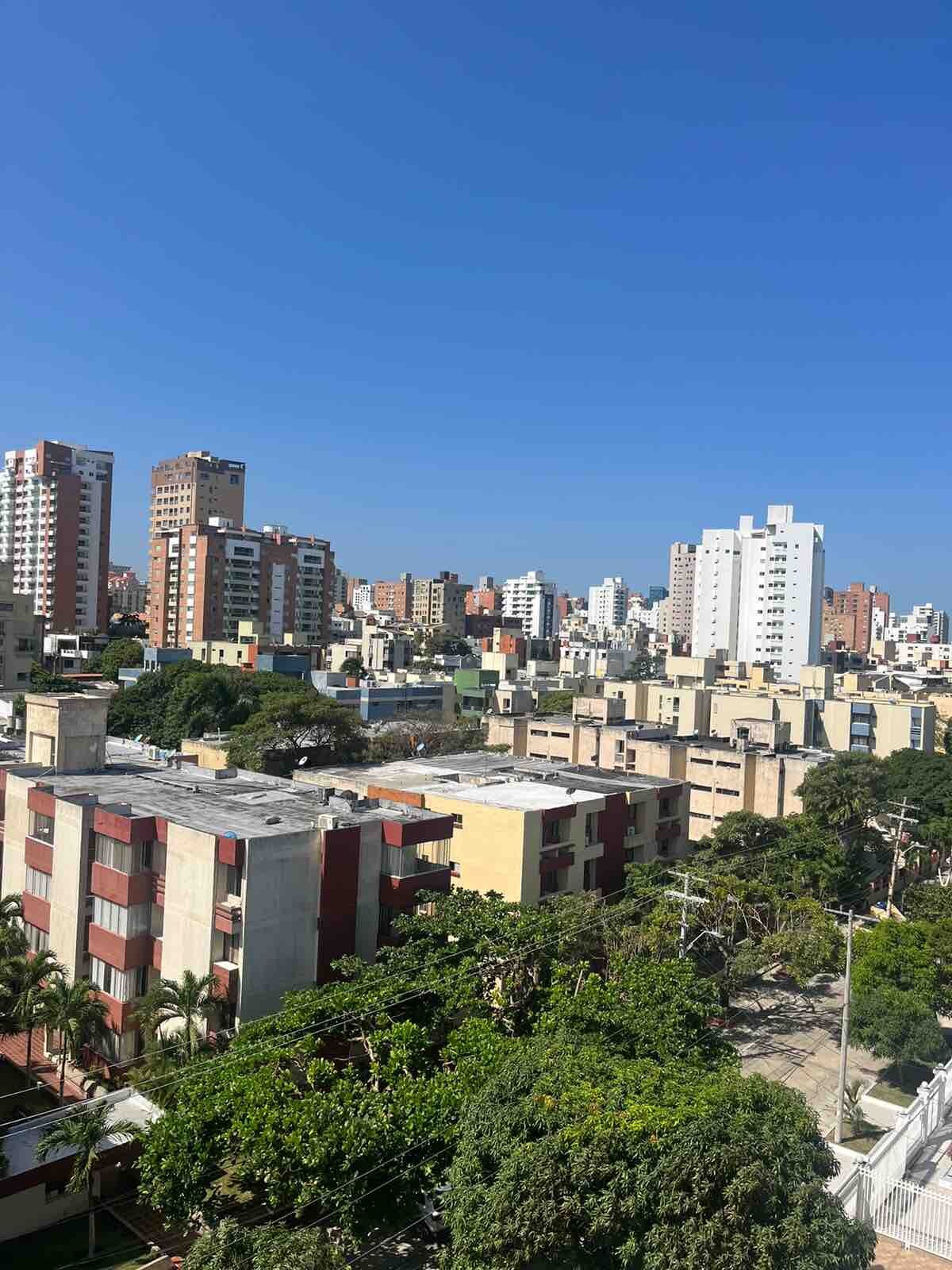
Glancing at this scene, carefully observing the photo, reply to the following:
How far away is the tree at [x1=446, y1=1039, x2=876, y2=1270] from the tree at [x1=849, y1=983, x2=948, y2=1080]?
10.7m

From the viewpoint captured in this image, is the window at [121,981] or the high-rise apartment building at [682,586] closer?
the window at [121,981]

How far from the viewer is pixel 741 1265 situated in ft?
37.8

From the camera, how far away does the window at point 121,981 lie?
2312 cm

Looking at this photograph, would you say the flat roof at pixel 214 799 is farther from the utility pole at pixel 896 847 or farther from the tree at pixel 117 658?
the tree at pixel 117 658

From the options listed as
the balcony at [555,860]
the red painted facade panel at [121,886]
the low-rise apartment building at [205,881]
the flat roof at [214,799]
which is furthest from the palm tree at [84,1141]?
the balcony at [555,860]

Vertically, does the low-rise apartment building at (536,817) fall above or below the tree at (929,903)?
above

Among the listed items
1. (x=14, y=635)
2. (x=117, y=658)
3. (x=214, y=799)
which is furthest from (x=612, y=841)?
(x=117, y=658)

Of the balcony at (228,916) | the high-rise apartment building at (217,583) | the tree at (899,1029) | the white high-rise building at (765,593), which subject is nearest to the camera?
the balcony at (228,916)

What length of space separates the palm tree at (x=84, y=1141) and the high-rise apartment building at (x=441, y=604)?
465ft

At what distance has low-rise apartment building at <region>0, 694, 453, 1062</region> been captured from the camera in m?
21.7

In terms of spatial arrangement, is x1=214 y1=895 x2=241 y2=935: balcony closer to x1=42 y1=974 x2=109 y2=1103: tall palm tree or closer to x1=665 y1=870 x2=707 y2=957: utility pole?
x1=42 y1=974 x2=109 y2=1103: tall palm tree

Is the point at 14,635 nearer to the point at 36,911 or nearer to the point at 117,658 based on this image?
the point at 117,658

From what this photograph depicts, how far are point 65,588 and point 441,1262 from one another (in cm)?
9749

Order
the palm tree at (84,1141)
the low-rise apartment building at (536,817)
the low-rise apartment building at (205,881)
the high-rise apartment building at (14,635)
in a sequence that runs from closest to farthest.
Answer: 1. the palm tree at (84,1141)
2. the low-rise apartment building at (205,881)
3. the low-rise apartment building at (536,817)
4. the high-rise apartment building at (14,635)
